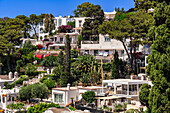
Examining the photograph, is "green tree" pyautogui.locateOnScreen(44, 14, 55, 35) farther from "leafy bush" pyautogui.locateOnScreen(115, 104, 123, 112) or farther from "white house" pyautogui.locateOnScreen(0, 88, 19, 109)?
"leafy bush" pyautogui.locateOnScreen(115, 104, 123, 112)

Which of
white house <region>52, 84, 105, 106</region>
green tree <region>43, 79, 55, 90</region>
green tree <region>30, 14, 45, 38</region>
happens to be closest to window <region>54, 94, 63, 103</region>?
white house <region>52, 84, 105, 106</region>

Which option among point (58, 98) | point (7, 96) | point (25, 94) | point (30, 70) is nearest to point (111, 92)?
point (58, 98)

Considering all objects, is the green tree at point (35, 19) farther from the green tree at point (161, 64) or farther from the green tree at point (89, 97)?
the green tree at point (161, 64)

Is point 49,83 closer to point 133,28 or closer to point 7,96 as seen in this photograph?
point 7,96

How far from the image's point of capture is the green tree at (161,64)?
18.9 meters

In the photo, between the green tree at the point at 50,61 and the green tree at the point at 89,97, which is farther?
the green tree at the point at 50,61

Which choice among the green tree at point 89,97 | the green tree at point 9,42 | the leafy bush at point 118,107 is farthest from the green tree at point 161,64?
the green tree at point 9,42

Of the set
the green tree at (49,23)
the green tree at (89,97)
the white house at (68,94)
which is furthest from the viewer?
the green tree at (49,23)

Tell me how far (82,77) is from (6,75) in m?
15.1

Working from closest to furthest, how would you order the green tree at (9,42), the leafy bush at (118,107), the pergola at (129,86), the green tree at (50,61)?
the leafy bush at (118,107), the pergola at (129,86), the green tree at (50,61), the green tree at (9,42)

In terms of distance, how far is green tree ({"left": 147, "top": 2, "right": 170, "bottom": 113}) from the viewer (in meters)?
18.9

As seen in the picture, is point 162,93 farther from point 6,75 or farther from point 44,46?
point 44,46

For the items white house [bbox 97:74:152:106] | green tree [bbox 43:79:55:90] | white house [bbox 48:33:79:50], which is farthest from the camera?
white house [bbox 48:33:79:50]

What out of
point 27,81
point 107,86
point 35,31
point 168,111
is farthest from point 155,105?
point 35,31
